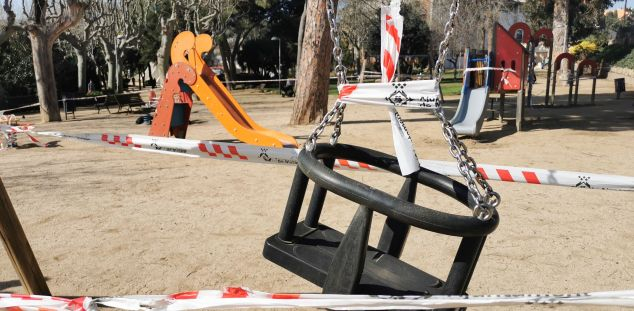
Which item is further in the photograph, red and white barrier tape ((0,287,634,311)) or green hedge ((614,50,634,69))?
green hedge ((614,50,634,69))

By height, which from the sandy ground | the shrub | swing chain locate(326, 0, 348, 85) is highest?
the shrub

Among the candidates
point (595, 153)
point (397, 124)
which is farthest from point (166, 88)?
point (397, 124)

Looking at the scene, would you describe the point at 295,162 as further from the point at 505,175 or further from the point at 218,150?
the point at 505,175

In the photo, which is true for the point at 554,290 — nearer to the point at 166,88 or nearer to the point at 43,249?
the point at 43,249

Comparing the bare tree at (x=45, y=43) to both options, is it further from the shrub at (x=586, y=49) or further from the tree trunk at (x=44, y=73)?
the shrub at (x=586, y=49)

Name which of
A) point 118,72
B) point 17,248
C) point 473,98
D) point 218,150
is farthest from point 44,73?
point 118,72

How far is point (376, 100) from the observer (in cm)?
188

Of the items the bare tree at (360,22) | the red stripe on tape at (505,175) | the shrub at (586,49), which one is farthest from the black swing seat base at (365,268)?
the shrub at (586,49)

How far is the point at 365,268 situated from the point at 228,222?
10.7ft

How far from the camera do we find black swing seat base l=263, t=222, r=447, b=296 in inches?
75.3

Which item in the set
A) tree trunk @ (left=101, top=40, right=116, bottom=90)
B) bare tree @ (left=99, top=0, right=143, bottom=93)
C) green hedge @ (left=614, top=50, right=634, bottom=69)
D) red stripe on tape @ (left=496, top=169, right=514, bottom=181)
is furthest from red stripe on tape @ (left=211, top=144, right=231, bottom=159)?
green hedge @ (left=614, top=50, right=634, bottom=69)

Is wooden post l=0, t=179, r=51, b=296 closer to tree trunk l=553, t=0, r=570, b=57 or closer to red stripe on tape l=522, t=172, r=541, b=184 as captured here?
red stripe on tape l=522, t=172, r=541, b=184

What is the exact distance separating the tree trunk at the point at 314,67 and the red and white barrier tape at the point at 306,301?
1131 cm

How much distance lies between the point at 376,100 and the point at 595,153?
8.36m
